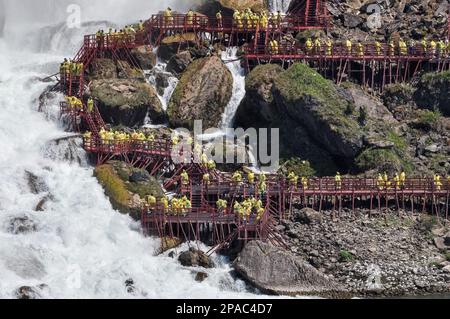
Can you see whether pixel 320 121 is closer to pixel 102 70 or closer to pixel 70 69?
pixel 102 70

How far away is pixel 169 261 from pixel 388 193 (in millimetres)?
16324

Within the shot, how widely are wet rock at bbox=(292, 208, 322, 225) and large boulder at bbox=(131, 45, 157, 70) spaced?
19707mm

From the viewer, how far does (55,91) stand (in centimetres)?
8219

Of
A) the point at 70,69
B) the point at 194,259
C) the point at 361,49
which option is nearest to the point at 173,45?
the point at 70,69

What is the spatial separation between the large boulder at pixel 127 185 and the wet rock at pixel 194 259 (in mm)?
4478

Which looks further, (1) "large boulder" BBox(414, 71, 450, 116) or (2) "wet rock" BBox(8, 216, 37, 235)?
(1) "large boulder" BBox(414, 71, 450, 116)

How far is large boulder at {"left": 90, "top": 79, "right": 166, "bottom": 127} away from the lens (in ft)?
265

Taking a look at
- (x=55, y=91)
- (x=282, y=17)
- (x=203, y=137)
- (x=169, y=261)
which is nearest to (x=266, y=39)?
(x=282, y=17)

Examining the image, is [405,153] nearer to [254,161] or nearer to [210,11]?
[254,161]

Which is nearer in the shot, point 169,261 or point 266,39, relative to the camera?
point 169,261

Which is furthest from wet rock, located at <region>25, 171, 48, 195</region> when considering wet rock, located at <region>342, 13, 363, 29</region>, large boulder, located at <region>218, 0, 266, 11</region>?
wet rock, located at <region>342, 13, 363, 29</region>

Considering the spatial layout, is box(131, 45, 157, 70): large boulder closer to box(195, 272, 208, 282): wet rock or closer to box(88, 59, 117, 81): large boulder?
box(88, 59, 117, 81): large boulder

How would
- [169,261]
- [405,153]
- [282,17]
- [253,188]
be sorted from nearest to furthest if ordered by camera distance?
1. [169,261]
2. [253,188]
3. [405,153]
4. [282,17]

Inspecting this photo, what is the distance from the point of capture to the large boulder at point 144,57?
8644cm
